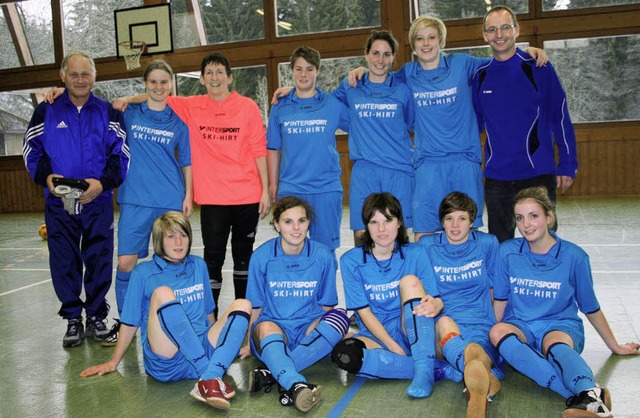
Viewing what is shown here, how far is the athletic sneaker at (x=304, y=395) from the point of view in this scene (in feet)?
10.1

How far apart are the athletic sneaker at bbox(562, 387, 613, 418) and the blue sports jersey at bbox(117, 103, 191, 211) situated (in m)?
2.91

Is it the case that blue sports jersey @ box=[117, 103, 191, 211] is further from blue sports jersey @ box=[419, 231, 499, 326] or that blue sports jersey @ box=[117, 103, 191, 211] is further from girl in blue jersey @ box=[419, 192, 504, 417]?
blue sports jersey @ box=[419, 231, 499, 326]

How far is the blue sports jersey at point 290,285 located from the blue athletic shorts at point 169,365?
1.23ft

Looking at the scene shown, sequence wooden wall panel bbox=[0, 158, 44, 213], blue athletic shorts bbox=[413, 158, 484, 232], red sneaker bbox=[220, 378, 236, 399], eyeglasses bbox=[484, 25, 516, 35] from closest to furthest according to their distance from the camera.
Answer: red sneaker bbox=[220, 378, 236, 399] < eyeglasses bbox=[484, 25, 516, 35] < blue athletic shorts bbox=[413, 158, 484, 232] < wooden wall panel bbox=[0, 158, 44, 213]

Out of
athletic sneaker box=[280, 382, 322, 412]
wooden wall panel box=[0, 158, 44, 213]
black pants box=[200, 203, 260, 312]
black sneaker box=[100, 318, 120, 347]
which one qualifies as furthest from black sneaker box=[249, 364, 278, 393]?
wooden wall panel box=[0, 158, 44, 213]

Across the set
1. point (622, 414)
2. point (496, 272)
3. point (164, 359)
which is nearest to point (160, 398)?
point (164, 359)

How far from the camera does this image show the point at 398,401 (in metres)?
3.24

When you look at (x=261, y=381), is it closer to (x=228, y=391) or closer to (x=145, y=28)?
(x=228, y=391)

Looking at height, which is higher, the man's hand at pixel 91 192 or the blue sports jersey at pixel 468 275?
the man's hand at pixel 91 192

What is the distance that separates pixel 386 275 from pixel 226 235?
1493mm

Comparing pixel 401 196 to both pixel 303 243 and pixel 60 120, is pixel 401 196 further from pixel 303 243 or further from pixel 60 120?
pixel 60 120

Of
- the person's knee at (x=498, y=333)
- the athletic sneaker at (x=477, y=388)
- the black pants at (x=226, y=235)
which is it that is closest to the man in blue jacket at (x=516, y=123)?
the person's knee at (x=498, y=333)

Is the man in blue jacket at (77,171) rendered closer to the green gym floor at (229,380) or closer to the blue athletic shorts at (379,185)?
the green gym floor at (229,380)

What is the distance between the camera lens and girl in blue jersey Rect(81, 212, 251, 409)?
335cm
